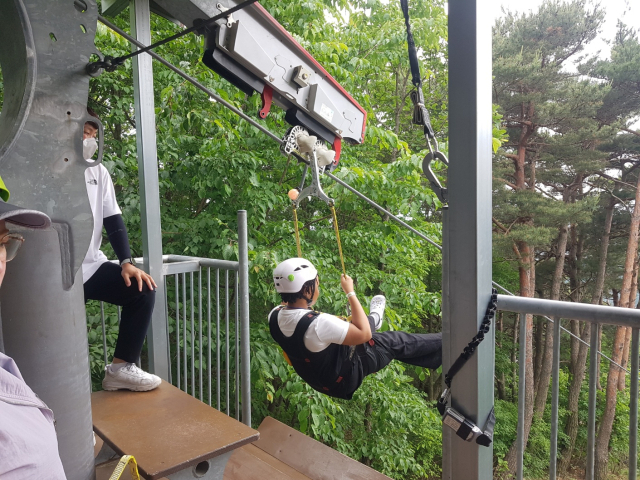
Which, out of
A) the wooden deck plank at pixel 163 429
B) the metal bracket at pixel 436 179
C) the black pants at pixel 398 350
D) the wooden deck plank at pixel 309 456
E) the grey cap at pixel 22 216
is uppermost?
the metal bracket at pixel 436 179

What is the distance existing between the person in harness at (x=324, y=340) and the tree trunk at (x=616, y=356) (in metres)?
11.9

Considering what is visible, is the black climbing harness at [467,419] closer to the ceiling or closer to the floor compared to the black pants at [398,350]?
closer to the ceiling

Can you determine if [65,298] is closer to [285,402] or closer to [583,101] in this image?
[285,402]

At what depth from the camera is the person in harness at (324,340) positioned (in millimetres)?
2184

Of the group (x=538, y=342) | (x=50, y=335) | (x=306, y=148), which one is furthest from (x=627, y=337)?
(x=50, y=335)

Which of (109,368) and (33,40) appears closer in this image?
(33,40)

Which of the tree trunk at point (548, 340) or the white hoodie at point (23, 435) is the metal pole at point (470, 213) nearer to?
the white hoodie at point (23, 435)

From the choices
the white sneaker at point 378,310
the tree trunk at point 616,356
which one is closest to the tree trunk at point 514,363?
the tree trunk at point 616,356

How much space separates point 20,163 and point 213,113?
11.6 ft

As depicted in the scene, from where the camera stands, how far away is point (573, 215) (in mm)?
11742

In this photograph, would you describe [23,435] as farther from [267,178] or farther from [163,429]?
[267,178]

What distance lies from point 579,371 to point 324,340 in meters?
14.2

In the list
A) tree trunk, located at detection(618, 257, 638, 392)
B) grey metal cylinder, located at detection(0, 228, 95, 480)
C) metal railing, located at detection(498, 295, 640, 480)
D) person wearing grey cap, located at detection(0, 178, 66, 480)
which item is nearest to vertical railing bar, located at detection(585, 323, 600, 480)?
metal railing, located at detection(498, 295, 640, 480)

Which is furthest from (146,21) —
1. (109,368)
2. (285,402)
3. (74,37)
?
(285,402)
